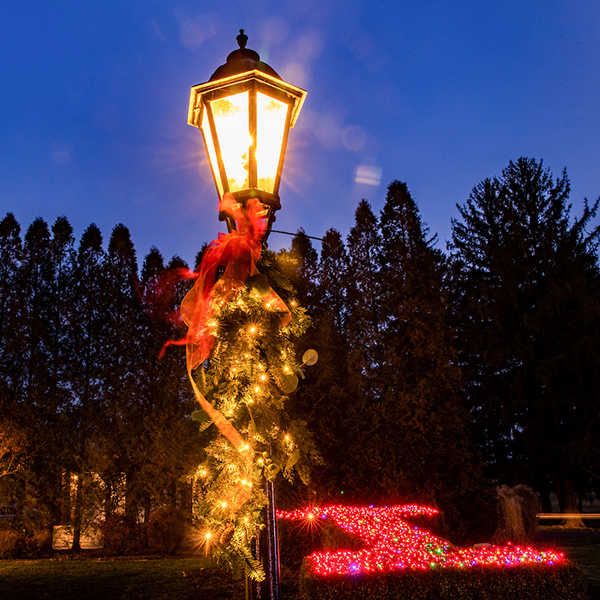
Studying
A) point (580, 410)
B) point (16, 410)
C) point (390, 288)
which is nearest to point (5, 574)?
point (16, 410)

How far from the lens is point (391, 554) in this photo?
546 cm

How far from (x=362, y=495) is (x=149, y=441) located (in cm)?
605

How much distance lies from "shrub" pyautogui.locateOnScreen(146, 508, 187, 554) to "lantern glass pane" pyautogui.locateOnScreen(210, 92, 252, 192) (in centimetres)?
1102

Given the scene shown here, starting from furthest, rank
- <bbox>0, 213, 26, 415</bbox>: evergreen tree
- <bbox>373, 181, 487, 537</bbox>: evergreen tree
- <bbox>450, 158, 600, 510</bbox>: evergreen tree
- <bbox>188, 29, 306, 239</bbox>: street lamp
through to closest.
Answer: <bbox>450, 158, 600, 510</bbox>: evergreen tree → <bbox>0, 213, 26, 415</bbox>: evergreen tree → <bbox>373, 181, 487, 537</bbox>: evergreen tree → <bbox>188, 29, 306, 239</bbox>: street lamp

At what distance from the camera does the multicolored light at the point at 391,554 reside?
17.5 ft

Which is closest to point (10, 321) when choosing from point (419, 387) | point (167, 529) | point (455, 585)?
point (167, 529)

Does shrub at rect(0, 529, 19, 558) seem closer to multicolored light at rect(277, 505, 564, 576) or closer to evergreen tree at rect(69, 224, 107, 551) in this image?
evergreen tree at rect(69, 224, 107, 551)

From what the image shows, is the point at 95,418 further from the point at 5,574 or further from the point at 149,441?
the point at 5,574

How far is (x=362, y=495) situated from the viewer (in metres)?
11.0

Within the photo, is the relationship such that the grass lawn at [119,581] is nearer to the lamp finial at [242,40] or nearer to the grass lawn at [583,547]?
the grass lawn at [583,547]

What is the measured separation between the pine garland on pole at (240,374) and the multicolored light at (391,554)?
121 inches

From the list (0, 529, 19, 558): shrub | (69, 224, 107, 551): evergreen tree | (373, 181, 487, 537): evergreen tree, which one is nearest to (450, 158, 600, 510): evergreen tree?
(373, 181, 487, 537): evergreen tree

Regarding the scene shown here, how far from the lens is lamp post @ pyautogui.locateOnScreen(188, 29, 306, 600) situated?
2680mm

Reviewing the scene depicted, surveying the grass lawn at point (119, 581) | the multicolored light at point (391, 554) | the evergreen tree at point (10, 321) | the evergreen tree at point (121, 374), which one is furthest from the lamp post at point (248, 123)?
the evergreen tree at point (10, 321)
